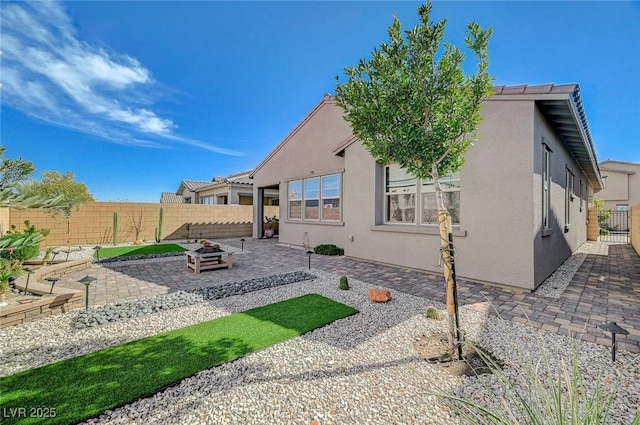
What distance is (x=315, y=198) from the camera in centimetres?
1248

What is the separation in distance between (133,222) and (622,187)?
145 feet

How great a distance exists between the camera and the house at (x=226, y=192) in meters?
21.0

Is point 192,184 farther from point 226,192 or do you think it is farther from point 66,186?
point 66,186

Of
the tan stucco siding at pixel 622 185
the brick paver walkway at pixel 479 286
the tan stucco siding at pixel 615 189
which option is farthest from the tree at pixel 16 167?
the tan stucco siding at pixel 622 185

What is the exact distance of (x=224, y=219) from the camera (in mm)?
17797

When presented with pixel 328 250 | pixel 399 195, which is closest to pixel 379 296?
pixel 399 195

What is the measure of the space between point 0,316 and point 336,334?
5.30 metres

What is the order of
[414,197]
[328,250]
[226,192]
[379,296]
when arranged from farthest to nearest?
[226,192] < [328,250] < [414,197] < [379,296]

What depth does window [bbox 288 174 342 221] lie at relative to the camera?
1155 centimetres

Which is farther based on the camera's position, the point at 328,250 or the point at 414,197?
the point at 328,250

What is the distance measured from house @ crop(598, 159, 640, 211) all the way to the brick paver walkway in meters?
25.7

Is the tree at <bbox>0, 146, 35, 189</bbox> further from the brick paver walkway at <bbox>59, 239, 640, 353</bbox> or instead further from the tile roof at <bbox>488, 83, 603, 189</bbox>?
the tile roof at <bbox>488, 83, 603, 189</bbox>

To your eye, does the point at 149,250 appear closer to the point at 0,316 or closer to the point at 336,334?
the point at 0,316

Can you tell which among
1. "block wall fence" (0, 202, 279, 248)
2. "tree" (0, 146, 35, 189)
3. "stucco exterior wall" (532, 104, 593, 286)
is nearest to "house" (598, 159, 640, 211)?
"stucco exterior wall" (532, 104, 593, 286)
